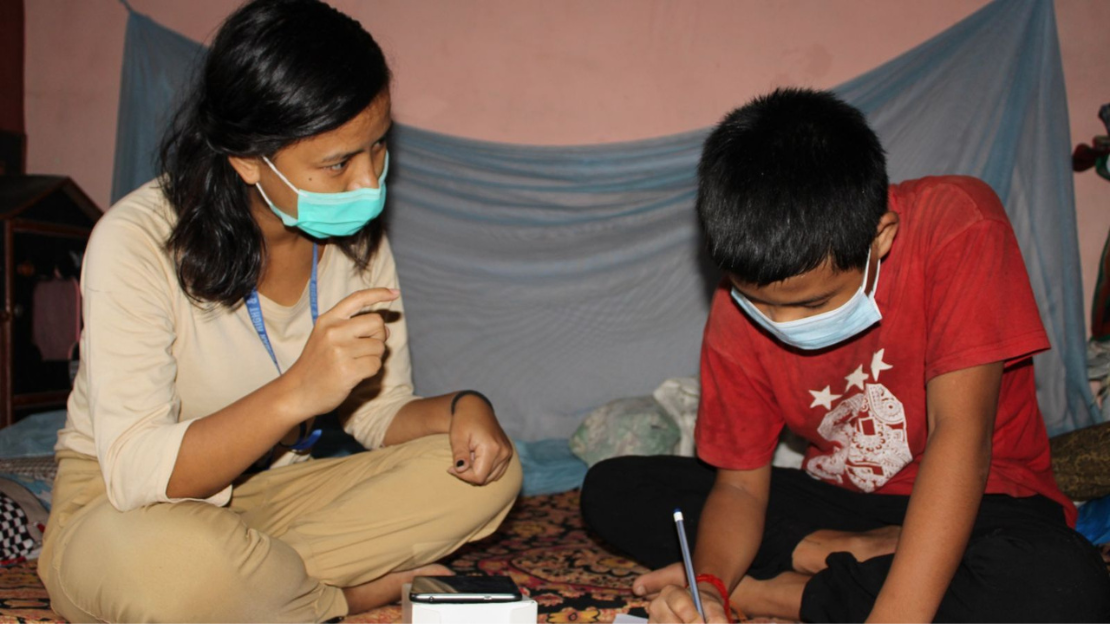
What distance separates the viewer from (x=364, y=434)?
4.91 feet

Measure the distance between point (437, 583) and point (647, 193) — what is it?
1.55 metres

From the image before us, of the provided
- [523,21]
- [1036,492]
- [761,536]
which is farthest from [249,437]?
[523,21]

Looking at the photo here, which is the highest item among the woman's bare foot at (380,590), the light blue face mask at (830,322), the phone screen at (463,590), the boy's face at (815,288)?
the boy's face at (815,288)

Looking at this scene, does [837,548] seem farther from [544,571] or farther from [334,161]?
[334,161]

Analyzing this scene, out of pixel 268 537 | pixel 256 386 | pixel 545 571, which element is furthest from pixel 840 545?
pixel 256 386

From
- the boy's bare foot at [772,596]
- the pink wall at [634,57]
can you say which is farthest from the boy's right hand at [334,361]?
the pink wall at [634,57]

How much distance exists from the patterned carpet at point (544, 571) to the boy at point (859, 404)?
0.10 metres

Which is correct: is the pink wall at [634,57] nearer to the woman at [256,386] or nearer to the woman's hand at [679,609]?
the woman at [256,386]

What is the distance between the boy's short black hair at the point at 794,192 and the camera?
104 centimetres

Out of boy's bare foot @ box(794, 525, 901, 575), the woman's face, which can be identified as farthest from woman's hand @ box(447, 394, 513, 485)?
boy's bare foot @ box(794, 525, 901, 575)

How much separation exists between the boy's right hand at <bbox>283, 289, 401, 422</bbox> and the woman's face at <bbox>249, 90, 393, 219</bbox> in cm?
21

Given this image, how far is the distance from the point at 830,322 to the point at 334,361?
25.8 inches

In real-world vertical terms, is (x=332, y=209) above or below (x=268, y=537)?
above

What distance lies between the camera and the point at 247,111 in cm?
114
